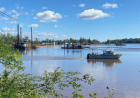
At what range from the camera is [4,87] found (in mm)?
4250

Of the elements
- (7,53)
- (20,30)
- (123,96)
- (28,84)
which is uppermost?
(20,30)

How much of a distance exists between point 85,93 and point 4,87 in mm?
6364

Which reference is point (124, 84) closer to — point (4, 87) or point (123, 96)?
point (123, 96)

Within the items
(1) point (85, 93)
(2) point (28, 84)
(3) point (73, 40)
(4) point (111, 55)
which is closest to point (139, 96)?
(1) point (85, 93)

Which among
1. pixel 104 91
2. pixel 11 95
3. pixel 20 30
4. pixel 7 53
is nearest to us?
pixel 11 95

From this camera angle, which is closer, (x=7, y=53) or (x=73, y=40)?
(x=7, y=53)

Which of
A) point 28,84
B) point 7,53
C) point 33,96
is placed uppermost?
point 7,53

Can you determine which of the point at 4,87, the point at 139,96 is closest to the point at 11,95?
the point at 4,87

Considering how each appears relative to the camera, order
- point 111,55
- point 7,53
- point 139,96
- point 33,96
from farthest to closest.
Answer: point 111,55 < point 139,96 < point 33,96 < point 7,53

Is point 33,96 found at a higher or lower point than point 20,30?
lower

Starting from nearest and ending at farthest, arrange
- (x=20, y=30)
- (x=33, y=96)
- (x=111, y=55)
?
(x=33, y=96) → (x=111, y=55) → (x=20, y=30)

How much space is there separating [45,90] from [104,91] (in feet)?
19.2

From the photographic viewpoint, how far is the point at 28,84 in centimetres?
505

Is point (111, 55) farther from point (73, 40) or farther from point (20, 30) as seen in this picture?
point (73, 40)
